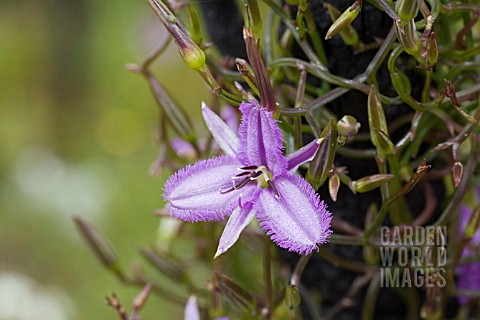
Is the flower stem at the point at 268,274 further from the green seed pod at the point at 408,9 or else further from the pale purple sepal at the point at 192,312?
the green seed pod at the point at 408,9

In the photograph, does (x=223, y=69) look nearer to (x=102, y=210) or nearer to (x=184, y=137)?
(x=184, y=137)

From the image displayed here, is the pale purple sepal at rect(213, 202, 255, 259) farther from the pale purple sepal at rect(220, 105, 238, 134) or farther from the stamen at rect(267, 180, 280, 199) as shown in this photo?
the pale purple sepal at rect(220, 105, 238, 134)

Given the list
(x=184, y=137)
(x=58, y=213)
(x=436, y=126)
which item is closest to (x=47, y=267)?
(x=58, y=213)

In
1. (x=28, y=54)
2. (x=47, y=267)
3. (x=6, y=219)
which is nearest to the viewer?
(x=47, y=267)

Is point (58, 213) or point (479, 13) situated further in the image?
point (58, 213)

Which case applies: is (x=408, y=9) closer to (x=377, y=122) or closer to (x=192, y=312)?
(x=377, y=122)

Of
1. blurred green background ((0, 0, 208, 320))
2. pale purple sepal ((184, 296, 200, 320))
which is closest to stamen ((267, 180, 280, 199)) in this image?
pale purple sepal ((184, 296, 200, 320))

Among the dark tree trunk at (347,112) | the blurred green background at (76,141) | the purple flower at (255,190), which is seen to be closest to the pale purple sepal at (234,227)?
the purple flower at (255,190)
